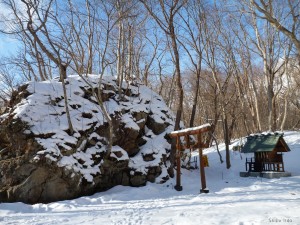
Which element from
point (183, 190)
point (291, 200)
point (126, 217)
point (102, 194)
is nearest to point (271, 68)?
point (183, 190)

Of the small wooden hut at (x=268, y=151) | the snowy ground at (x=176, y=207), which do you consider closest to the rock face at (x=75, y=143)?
the snowy ground at (x=176, y=207)

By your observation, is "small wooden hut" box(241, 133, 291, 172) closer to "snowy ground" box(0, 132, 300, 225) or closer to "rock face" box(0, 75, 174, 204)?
"snowy ground" box(0, 132, 300, 225)

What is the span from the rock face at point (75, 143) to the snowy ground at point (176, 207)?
0.78 metres

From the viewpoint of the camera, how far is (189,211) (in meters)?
7.47

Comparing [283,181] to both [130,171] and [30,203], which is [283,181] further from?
[30,203]

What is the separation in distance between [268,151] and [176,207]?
735 cm

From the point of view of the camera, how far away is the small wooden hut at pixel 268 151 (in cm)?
1362

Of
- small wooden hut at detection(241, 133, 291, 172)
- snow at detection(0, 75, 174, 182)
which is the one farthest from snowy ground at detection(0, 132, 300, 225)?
snow at detection(0, 75, 174, 182)

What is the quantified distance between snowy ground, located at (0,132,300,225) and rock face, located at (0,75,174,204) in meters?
0.78

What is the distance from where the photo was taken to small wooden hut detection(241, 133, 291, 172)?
44.7ft

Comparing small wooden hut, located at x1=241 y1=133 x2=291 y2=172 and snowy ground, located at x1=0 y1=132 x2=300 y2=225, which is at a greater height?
small wooden hut, located at x1=241 y1=133 x2=291 y2=172

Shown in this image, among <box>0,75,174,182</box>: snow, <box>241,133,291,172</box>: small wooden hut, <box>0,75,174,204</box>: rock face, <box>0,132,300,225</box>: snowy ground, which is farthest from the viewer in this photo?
<box>241,133,291,172</box>: small wooden hut

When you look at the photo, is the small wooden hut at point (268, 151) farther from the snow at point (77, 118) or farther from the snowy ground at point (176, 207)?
the snow at point (77, 118)

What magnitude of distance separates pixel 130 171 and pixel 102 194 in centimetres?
198
